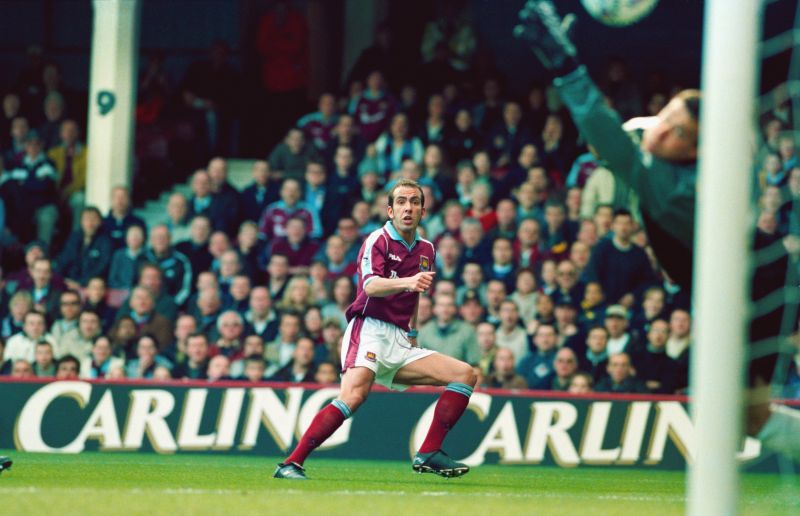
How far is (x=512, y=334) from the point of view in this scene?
13.2 m

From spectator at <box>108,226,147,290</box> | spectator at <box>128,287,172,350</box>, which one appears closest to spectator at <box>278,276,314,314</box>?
spectator at <box>128,287,172,350</box>

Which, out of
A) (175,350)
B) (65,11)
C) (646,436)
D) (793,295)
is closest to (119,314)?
(175,350)

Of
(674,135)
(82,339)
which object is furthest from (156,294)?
(674,135)

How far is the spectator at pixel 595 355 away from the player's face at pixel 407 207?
4.42m

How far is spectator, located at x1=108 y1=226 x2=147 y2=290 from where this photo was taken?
14758mm

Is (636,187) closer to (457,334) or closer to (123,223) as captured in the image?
(457,334)

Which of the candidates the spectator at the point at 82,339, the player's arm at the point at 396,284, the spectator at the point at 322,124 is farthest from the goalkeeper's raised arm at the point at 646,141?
the spectator at the point at 322,124

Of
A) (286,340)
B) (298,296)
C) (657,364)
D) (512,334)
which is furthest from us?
(298,296)

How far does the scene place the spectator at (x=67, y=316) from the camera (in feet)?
45.7

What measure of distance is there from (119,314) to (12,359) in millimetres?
1153

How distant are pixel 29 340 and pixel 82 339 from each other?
50 centimetres

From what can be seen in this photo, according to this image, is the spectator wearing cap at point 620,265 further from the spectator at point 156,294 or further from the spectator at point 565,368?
the spectator at point 156,294

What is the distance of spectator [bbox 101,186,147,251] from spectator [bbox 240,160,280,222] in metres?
1.18

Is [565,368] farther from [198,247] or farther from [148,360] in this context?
[198,247]
